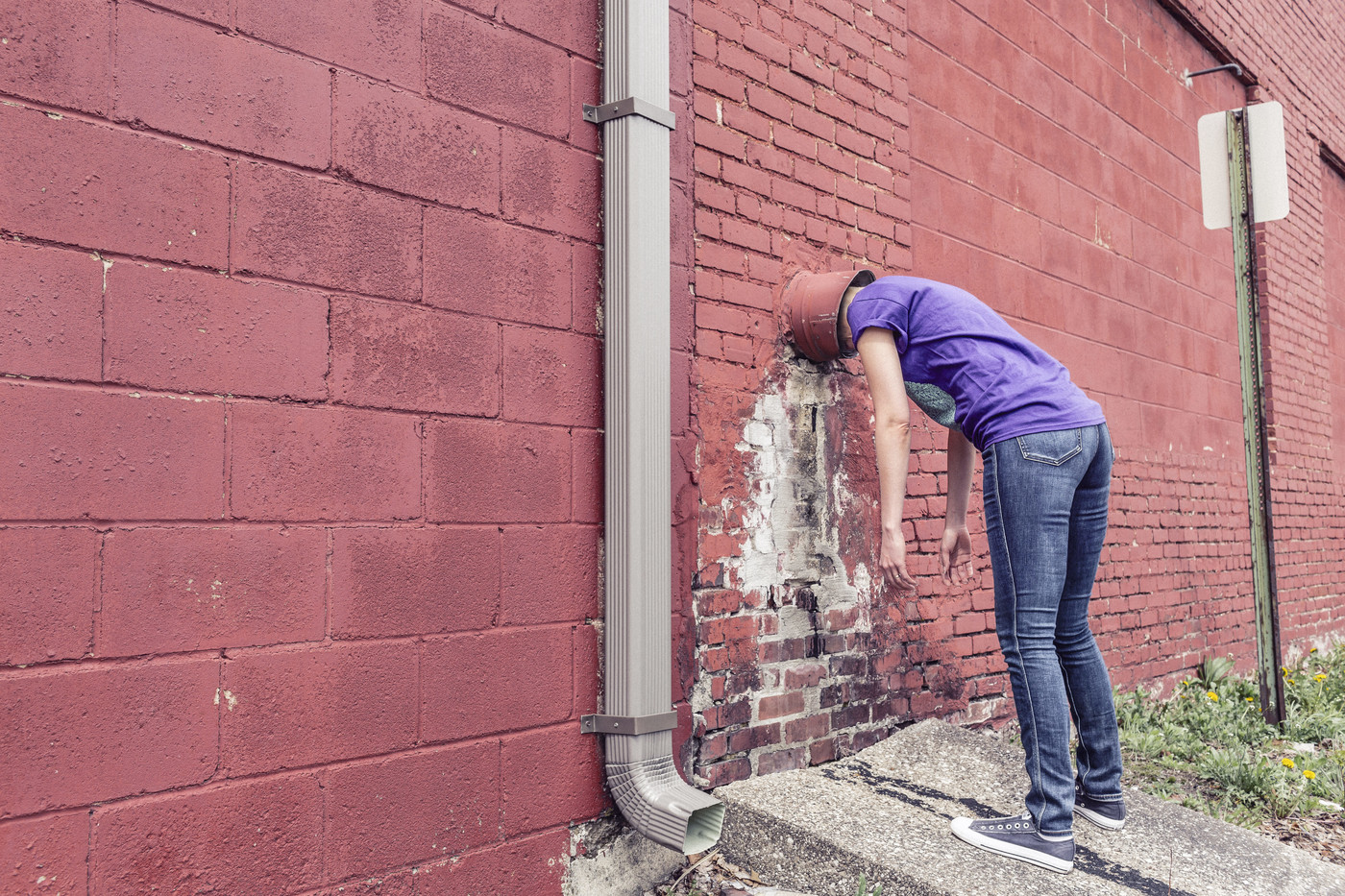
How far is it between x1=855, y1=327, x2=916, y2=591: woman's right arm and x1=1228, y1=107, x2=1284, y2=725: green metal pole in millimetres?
2879

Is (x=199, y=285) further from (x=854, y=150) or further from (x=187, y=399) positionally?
(x=854, y=150)

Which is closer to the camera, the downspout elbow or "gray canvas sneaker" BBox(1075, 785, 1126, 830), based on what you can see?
the downspout elbow

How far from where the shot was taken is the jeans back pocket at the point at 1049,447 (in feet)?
8.68

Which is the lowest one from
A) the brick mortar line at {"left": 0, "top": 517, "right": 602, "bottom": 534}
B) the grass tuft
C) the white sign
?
the grass tuft

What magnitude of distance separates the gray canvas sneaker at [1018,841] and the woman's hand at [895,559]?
0.65m

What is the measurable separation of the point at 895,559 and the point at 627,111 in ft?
4.62

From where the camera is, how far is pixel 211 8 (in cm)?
201

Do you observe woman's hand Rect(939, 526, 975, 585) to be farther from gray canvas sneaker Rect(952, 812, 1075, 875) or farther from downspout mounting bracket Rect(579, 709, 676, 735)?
downspout mounting bracket Rect(579, 709, 676, 735)

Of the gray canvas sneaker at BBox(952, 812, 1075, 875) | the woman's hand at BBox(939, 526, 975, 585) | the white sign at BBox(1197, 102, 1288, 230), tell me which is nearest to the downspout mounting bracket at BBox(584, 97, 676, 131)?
the woman's hand at BBox(939, 526, 975, 585)

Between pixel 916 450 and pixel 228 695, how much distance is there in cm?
261

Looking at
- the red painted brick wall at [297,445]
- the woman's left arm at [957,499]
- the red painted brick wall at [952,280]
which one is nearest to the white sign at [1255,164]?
the red painted brick wall at [952,280]

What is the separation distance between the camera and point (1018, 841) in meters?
2.67

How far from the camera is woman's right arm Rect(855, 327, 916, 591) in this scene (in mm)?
2779

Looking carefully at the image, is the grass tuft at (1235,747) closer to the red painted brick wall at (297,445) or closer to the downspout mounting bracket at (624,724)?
the downspout mounting bracket at (624,724)
